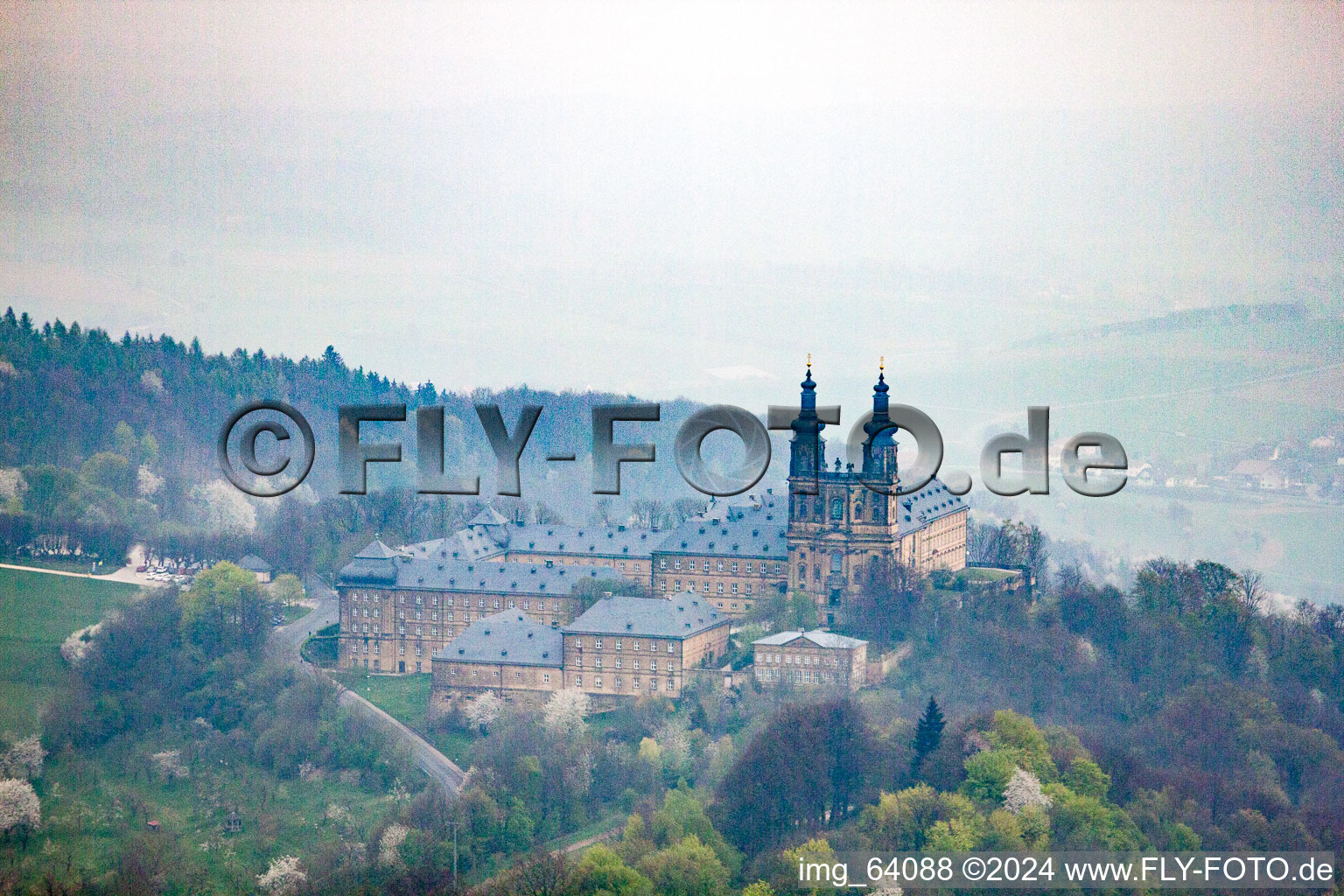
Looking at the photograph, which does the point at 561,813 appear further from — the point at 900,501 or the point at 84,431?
the point at 84,431

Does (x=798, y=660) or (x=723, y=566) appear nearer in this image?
(x=798, y=660)

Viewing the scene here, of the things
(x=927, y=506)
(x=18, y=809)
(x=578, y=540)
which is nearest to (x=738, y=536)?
(x=927, y=506)

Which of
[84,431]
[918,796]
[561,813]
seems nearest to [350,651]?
[561,813]

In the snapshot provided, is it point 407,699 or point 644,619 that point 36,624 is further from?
point 644,619

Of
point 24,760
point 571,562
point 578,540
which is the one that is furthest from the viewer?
point 578,540

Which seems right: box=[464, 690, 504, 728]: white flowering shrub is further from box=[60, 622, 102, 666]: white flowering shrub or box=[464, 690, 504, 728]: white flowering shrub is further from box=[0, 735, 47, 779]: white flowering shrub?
box=[60, 622, 102, 666]: white flowering shrub

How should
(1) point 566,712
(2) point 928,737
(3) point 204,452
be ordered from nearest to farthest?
(2) point 928,737
(1) point 566,712
(3) point 204,452
